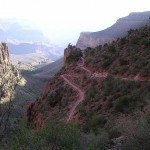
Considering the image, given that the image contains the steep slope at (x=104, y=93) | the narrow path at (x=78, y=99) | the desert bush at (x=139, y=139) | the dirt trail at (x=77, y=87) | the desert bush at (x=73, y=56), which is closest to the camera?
the desert bush at (x=139, y=139)

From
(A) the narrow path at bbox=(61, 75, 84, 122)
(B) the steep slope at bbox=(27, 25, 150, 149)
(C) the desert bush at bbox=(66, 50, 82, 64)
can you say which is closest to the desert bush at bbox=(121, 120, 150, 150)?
(B) the steep slope at bbox=(27, 25, 150, 149)

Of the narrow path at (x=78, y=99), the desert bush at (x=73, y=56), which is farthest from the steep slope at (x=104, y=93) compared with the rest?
the desert bush at (x=73, y=56)

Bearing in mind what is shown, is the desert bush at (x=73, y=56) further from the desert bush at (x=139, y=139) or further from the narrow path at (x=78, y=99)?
the desert bush at (x=139, y=139)

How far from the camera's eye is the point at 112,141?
Result: 47.9ft

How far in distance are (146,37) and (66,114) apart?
35.6ft

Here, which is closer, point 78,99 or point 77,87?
point 78,99

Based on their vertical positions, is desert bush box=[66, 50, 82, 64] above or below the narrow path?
above

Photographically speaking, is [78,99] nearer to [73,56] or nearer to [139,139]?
[73,56]

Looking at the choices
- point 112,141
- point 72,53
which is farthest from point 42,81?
point 112,141

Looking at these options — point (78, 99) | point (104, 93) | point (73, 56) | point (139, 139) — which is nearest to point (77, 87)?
point (78, 99)

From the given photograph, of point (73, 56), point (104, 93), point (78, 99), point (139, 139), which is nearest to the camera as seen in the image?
point (139, 139)

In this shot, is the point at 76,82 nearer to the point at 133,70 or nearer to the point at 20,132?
the point at 133,70

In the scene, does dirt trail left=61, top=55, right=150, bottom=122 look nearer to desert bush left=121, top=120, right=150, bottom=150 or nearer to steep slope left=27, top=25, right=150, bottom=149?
steep slope left=27, top=25, right=150, bottom=149

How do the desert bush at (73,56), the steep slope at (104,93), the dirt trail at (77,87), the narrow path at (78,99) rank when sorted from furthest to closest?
the desert bush at (73,56)
the dirt trail at (77,87)
the narrow path at (78,99)
the steep slope at (104,93)
